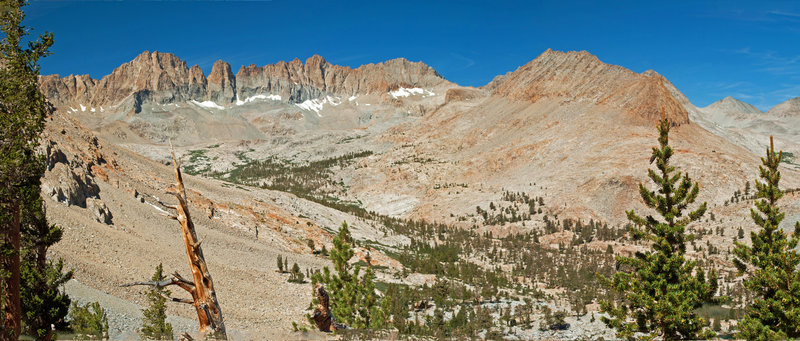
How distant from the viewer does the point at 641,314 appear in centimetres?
1537

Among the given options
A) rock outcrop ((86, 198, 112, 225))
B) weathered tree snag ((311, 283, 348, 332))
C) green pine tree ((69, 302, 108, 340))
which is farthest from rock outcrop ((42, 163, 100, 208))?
weathered tree snag ((311, 283, 348, 332))

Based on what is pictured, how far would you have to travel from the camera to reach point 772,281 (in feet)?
51.5

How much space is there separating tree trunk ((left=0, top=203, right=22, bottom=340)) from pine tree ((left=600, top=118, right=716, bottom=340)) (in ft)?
51.7

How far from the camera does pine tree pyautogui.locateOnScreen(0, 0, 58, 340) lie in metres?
9.59

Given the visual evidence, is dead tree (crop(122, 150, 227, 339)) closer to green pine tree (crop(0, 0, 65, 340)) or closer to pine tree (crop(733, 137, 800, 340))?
green pine tree (crop(0, 0, 65, 340))

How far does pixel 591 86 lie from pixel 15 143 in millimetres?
131290

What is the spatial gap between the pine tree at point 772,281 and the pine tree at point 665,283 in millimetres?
2047

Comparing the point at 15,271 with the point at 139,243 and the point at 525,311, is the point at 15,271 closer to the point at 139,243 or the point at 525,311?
the point at 139,243

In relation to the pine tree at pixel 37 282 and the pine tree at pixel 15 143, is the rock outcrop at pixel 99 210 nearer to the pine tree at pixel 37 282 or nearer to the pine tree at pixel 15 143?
the pine tree at pixel 37 282

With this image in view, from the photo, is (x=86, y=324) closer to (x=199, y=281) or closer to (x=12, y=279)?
(x=12, y=279)

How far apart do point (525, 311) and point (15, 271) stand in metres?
29.8

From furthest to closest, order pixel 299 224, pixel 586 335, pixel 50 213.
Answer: pixel 299 224 < pixel 586 335 < pixel 50 213

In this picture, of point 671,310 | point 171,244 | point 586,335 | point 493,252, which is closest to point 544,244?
point 493,252

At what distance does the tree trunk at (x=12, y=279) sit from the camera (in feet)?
31.2
